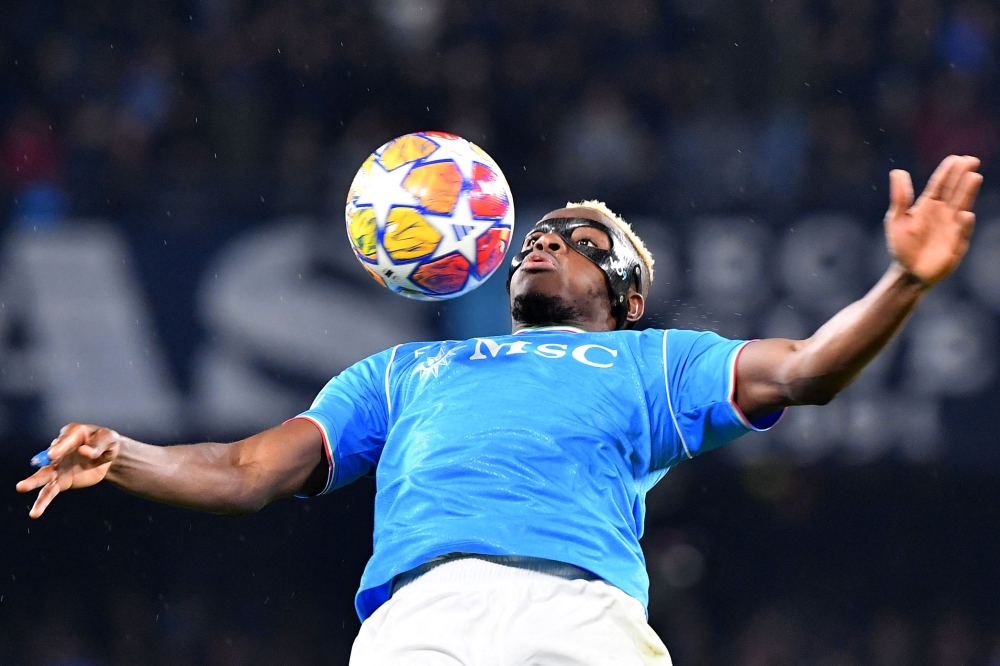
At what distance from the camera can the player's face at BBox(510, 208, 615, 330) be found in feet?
13.4

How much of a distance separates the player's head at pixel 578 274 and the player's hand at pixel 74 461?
1481 mm

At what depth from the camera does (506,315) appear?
23.2ft

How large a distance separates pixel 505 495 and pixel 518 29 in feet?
18.2

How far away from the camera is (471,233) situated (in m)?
3.77

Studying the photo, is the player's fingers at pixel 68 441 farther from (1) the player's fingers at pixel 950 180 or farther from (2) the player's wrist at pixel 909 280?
(1) the player's fingers at pixel 950 180

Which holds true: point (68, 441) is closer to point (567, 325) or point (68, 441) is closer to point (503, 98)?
point (567, 325)

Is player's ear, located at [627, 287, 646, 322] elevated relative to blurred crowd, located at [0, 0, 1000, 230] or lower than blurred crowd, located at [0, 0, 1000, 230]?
lower

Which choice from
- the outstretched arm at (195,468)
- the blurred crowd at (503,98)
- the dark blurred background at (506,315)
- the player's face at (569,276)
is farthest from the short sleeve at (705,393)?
the blurred crowd at (503,98)

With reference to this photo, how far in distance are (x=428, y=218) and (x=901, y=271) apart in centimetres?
144

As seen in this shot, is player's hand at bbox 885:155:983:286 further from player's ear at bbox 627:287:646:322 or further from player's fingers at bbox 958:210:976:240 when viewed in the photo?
player's ear at bbox 627:287:646:322

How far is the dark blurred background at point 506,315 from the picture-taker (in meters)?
7.14

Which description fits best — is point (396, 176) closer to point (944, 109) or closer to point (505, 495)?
point (505, 495)

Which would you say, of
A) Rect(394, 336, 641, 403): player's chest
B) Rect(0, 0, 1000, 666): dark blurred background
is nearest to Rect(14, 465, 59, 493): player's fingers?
Rect(394, 336, 641, 403): player's chest

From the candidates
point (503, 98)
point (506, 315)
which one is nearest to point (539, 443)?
point (506, 315)
